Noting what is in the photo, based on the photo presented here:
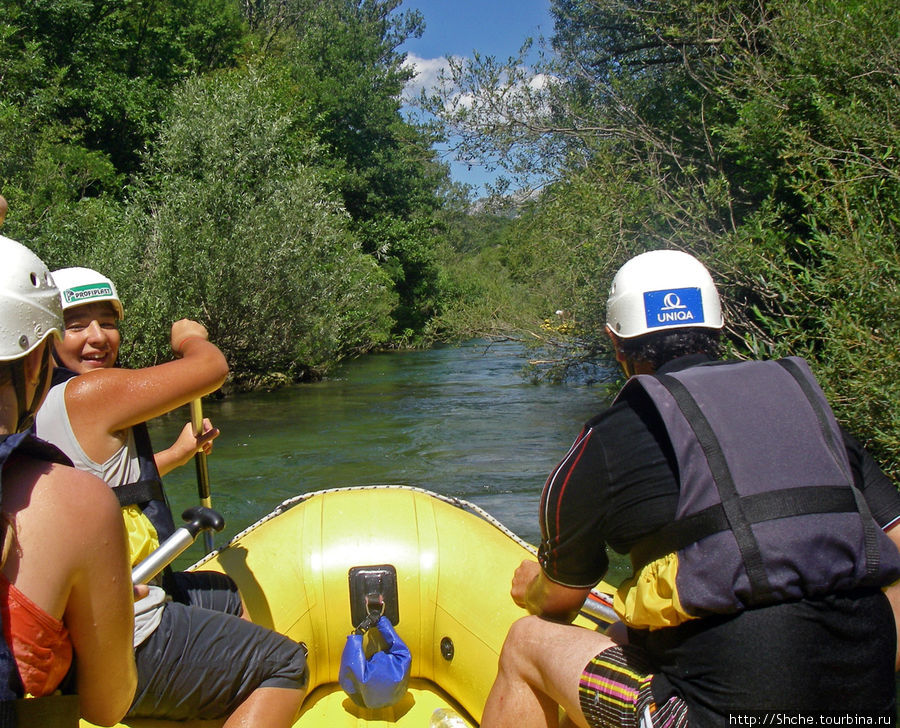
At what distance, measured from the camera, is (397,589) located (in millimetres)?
2801

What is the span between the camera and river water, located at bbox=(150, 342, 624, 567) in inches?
271

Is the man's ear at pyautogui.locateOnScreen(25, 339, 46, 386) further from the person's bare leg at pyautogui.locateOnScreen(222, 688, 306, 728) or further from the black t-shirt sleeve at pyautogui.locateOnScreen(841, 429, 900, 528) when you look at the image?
the black t-shirt sleeve at pyautogui.locateOnScreen(841, 429, 900, 528)

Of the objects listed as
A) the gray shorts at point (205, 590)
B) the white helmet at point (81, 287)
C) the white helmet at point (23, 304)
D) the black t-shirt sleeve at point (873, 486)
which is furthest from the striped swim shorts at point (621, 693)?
the white helmet at point (81, 287)

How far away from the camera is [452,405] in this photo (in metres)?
11.4

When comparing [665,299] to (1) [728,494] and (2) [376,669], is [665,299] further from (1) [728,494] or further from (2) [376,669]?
(2) [376,669]

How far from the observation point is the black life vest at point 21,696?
100cm

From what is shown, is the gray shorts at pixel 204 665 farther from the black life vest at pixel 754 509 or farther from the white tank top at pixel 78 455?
the black life vest at pixel 754 509

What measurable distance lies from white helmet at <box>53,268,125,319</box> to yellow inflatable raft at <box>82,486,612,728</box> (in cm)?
103

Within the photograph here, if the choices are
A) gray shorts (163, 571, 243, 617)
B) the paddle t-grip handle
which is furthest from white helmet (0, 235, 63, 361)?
gray shorts (163, 571, 243, 617)

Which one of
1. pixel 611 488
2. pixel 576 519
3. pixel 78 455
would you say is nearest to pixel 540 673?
pixel 576 519

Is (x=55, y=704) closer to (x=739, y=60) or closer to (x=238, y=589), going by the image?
(x=238, y=589)

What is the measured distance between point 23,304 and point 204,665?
44.9 inches

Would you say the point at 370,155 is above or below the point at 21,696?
above

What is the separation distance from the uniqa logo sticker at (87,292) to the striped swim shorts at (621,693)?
5.38ft
